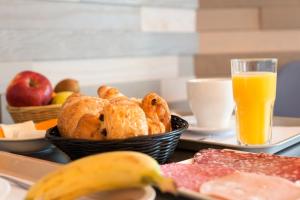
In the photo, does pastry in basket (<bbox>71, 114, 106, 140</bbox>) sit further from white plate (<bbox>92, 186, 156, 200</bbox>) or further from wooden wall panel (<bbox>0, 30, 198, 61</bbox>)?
wooden wall panel (<bbox>0, 30, 198, 61</bbox>)

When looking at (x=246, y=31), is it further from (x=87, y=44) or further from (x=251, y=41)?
(x=87, y=44)

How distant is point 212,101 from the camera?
98cm

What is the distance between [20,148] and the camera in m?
0.83

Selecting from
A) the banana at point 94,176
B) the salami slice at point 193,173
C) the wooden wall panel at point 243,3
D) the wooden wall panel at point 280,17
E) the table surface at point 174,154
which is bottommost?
the table surface at point 174,154

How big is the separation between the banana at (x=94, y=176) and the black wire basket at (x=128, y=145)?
16 cm

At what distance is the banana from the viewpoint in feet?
1.49

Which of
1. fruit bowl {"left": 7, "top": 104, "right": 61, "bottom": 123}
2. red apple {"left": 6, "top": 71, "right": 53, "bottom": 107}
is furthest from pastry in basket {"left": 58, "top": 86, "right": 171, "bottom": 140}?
red apple {"left": 6, "top": 71, "right": 53, "bottom": 107}

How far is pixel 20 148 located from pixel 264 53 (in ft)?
5.51

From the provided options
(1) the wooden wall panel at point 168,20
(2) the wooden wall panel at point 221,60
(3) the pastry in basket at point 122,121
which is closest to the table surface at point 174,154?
(3) the pastry in basket at point 122,121

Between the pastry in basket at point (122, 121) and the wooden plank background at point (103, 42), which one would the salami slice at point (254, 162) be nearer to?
the pastry in basket at point (122, 121)

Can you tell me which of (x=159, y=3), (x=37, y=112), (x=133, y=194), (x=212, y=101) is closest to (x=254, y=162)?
(x=133, y=194)

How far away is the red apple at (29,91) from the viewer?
129 centimetres

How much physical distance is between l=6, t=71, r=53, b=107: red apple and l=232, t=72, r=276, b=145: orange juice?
2.01ft

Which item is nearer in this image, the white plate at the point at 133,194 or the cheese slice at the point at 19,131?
the white plate at the point at 133,194
